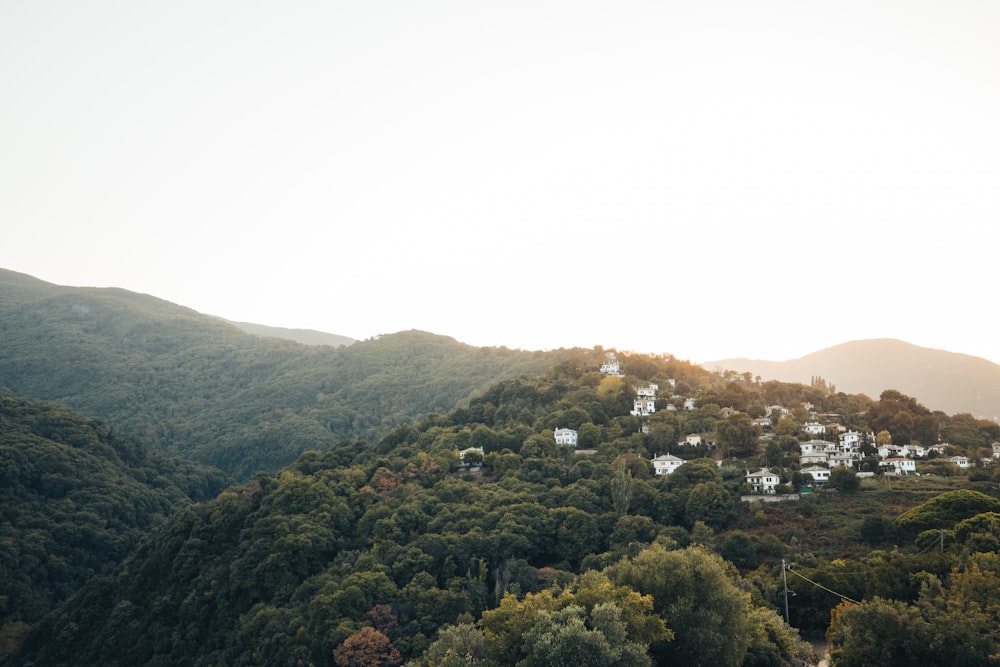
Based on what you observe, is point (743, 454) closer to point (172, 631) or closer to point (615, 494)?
point (615, 494)

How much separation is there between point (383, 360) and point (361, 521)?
91.9m

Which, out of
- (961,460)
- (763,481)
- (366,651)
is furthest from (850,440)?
(366,651)

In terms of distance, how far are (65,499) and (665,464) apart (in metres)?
57.2

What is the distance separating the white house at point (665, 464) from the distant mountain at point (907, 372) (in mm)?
75647

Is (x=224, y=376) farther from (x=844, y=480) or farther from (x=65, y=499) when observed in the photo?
(x=844, y=480)

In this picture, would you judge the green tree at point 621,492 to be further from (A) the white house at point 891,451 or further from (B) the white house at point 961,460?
(B) the white house at point 961,460

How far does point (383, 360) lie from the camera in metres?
135

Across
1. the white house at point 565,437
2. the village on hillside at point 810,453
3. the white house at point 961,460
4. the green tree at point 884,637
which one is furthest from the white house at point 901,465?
the green tree at point 884,637

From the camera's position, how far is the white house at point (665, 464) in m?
48.5

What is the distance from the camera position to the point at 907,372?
157875mm

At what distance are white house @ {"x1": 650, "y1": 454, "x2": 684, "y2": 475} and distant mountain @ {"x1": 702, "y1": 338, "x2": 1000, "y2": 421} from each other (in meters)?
75.6

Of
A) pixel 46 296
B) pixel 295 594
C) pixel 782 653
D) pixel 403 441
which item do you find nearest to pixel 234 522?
pixel 295 594

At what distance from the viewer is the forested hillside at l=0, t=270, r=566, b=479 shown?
107188 millimetres

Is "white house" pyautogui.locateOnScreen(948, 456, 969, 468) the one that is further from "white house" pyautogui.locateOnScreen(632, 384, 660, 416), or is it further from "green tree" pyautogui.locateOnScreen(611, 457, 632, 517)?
"green tree" pyautogui.locateOnScreen(611, 457, 632, 517)
